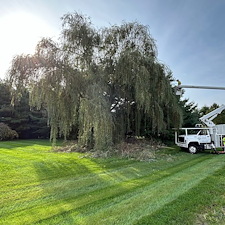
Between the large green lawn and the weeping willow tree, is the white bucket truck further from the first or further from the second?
the large green lawn

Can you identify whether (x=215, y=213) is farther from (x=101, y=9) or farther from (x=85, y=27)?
(x=85, y=27)

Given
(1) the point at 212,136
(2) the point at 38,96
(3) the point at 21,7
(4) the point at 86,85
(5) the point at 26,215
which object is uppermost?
(3) the point at 21,7

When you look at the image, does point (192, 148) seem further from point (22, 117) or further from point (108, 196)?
point (22, 117)

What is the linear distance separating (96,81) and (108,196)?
656 centimetres

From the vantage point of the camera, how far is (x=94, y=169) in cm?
581

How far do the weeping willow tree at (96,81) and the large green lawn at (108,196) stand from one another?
10.2ft

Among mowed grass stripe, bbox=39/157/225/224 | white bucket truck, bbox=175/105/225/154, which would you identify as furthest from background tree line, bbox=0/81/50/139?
mowed grass stripe, bbox=39/157/225/224

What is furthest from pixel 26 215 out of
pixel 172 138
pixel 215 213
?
pixel 172 138

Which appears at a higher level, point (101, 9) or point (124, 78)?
point (101, 9)

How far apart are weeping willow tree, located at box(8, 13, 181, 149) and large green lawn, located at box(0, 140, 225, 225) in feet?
10.2

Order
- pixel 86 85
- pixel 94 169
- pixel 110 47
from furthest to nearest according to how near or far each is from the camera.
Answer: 1. pixel 110 47
2. pixel 86 85
3. pixel 94 169

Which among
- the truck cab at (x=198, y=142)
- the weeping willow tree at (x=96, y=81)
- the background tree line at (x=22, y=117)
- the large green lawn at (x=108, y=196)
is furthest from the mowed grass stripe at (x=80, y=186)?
the background tree line at (x=22, y=117)

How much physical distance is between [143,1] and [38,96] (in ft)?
19.9

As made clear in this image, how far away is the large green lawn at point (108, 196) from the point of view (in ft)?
8.68
